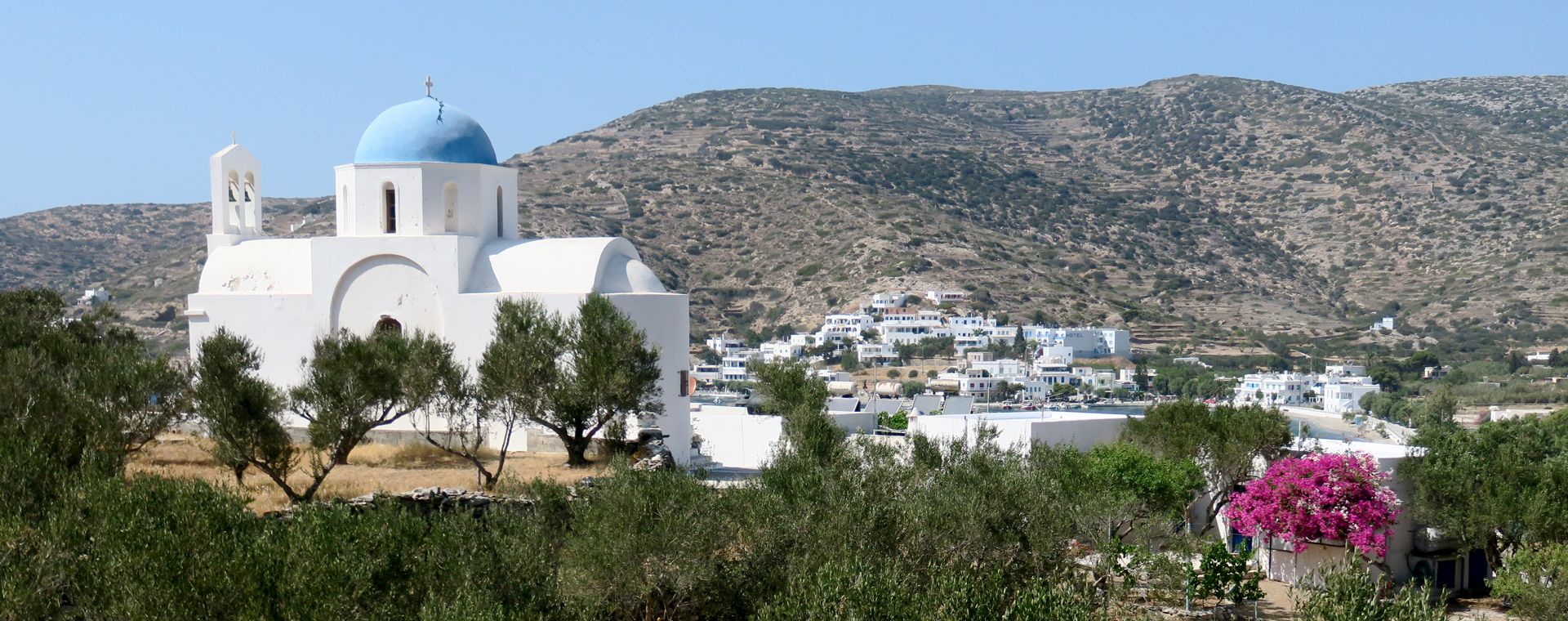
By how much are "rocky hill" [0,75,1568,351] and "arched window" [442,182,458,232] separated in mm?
44357

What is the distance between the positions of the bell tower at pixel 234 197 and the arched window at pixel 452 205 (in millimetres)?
5362

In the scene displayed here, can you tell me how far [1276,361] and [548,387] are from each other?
67.8 metres

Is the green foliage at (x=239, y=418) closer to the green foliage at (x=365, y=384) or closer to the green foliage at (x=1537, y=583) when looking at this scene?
the green foliage at (x=365, y=384)

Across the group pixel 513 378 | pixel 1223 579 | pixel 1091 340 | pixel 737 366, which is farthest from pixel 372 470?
pixel 1091 340

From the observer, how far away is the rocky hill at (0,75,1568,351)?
267ft

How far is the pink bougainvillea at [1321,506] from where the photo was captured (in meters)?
20.1

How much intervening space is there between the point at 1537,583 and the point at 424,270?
18.1m

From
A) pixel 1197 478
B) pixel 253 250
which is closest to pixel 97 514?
pixel 253 250

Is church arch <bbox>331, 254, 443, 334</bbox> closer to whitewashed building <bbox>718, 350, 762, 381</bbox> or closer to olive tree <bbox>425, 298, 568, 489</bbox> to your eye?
olive tree <bbox>425, 298, 568, 489</bbox>

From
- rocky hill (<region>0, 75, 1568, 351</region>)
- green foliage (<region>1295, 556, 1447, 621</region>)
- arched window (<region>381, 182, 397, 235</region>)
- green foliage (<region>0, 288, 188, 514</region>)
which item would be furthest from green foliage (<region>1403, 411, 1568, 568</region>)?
rocky hill (<region>0, 75, 1568, 351</region>)

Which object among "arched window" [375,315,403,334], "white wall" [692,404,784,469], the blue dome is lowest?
"white wall" [692,404,784,469]

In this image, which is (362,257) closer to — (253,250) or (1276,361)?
(253,250)

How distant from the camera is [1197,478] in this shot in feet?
72.2

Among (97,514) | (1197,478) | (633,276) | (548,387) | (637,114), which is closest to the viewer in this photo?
(97,514)
